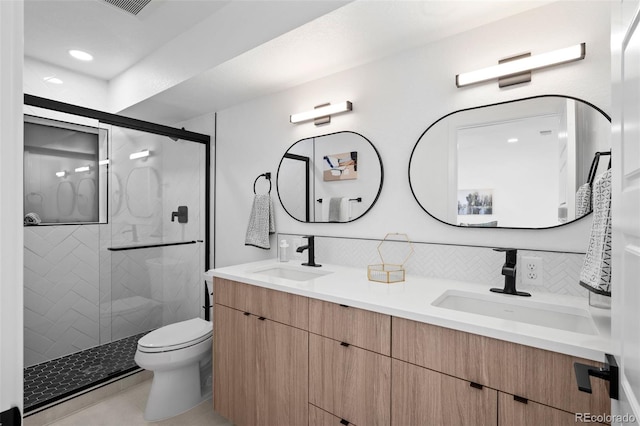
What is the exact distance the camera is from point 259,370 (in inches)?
68.4

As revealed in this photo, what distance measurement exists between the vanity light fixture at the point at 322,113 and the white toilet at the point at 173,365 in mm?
1633

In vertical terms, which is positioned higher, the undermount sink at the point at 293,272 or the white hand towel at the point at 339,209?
the white hand towel at the point at 339,209

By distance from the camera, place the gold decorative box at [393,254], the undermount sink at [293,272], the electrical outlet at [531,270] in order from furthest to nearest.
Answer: the undermount sink at [293,272], the gold decorative box at [393,254], the electrical outlet at [531,270]

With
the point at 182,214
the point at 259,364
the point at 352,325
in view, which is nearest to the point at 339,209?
the point at 352,325

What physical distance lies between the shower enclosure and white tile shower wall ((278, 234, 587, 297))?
49.6 inches

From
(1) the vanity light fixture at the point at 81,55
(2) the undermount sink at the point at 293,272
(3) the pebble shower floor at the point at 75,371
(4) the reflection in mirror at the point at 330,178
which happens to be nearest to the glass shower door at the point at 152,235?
(3) the pebble shower floor at the point at 75,371

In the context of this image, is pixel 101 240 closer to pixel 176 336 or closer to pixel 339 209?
pixel 176 336

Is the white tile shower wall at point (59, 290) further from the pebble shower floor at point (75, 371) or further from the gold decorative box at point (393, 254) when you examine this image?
the gold decorative box at point (393, 254)

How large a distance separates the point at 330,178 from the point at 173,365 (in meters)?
1.57

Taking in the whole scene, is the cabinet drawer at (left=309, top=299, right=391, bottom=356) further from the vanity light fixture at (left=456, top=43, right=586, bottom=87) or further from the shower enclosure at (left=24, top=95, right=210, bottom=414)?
the shower enclosure at (left=24, top=95, right=210, bottom=414)

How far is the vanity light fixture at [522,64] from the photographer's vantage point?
1.41 metres

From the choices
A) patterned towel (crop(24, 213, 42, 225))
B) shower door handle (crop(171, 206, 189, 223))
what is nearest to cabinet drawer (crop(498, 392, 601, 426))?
shower door handle (crop(171, 206, 189, 223))

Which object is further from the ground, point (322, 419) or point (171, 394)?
point (322, 419)

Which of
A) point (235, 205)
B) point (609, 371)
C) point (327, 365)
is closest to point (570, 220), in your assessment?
point (609, 371)
